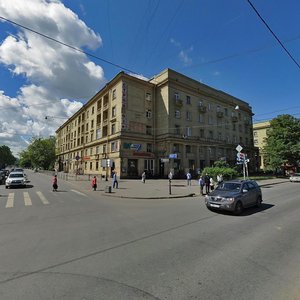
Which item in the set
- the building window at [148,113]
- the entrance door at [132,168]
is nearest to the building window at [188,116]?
the building window at [148,113]

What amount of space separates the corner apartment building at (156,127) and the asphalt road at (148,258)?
27276 mm

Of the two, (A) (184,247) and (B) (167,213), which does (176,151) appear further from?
(A) (184,247)

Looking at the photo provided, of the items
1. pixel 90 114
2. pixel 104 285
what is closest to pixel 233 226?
pixel 104 285

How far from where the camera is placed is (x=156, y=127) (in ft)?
143

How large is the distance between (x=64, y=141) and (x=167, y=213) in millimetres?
75850

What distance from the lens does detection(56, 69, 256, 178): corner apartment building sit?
39688 mm

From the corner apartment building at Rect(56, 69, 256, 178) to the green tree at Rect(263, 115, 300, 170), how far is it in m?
9.09

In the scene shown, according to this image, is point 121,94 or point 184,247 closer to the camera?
point 184,247

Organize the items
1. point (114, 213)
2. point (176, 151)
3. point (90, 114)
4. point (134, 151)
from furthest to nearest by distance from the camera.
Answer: point (90, 114) → point (176, 151) → point (134, 151) → point (114, 213)

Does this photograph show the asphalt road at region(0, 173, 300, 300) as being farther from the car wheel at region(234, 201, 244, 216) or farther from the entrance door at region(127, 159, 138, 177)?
the entrance door at region(127, 159, 138, 177)

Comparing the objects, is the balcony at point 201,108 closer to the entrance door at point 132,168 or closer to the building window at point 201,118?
the building window at point 201,118

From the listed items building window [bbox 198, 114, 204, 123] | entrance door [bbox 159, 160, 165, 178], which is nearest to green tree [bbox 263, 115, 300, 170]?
building window [bbox 198, 114, 204, 123]

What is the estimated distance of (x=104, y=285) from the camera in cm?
398

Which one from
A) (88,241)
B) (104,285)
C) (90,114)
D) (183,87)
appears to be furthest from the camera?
(90,114)
